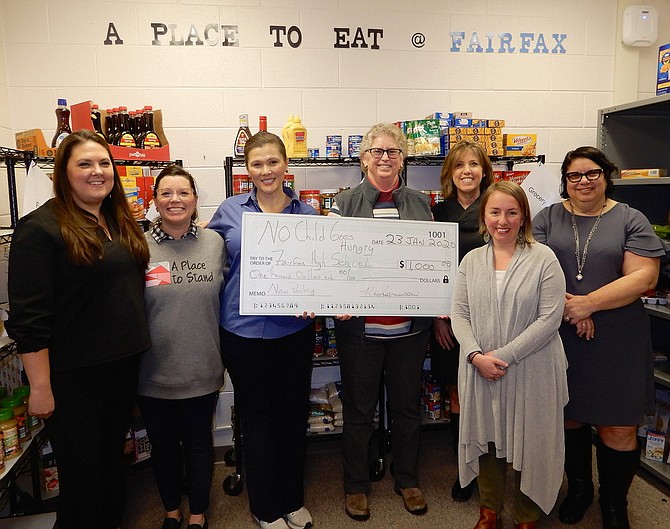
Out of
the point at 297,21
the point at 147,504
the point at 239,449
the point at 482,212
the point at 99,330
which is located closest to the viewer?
the point at 99,330

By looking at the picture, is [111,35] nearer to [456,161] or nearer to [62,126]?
[62,126]

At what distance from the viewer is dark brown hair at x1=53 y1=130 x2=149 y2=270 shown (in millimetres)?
1609

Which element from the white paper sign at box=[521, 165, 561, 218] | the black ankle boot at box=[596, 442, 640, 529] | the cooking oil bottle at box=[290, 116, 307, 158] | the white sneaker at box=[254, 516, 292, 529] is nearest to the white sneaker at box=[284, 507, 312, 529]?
the white sneaker at box=[254, 516, 292, 529]

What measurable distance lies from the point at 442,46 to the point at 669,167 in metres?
1.78

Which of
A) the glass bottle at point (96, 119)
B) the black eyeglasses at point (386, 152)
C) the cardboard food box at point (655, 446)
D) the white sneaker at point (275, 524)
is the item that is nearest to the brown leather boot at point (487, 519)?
the white sneaker at point (275, 524)

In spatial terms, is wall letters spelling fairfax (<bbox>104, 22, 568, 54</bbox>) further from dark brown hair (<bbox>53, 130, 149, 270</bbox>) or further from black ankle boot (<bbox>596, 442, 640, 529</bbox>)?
black ankle boot (<bbox>596, 442, 640, 529</bbox>)

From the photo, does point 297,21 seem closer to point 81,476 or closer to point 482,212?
point 482,212

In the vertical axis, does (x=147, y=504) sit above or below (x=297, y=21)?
below

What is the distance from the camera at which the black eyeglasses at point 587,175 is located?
2053 millimetres

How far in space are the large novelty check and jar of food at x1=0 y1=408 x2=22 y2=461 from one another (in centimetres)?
101

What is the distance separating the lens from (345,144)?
3.11m

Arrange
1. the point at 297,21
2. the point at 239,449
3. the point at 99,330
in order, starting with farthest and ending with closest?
1. the point at 297,21
2. the point at 239,449
3. the point at 99,330

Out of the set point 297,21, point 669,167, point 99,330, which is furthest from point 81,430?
point 669,167

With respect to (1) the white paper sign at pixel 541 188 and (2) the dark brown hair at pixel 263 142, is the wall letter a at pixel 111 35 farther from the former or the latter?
(1) the white paper sign at pixel 541 188
